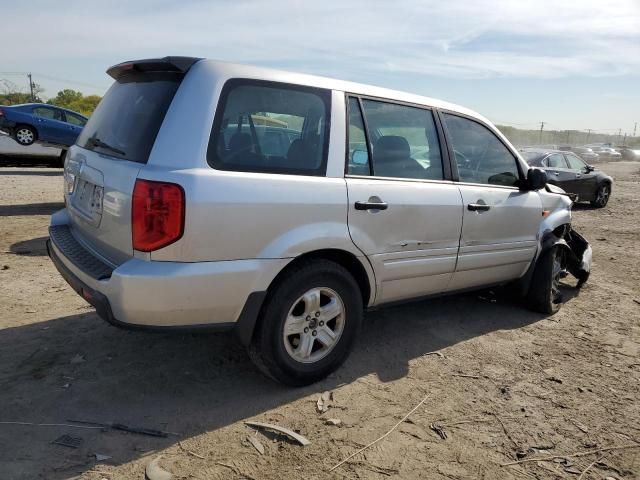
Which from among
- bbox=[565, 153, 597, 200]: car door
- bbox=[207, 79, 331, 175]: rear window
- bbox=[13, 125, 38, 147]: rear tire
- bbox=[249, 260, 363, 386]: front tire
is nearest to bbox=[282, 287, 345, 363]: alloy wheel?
bbox=[249, 260, 363, 386]: front tire

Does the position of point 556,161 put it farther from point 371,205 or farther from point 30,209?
point 30,209

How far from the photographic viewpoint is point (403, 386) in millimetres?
3408

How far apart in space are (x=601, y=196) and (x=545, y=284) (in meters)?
10.7

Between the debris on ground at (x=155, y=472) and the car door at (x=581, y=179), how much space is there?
1324cm

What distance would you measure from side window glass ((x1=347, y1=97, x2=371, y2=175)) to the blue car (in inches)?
510

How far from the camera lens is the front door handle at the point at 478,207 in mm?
3965

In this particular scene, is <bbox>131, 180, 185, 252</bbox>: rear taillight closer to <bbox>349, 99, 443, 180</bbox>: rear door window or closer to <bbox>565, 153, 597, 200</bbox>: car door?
<bbox>349, 99, 443, 180</bbox>: rear door window

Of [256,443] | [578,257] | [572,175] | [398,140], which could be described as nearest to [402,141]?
[398,140]

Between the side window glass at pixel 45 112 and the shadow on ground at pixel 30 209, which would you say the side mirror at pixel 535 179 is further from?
the side window glass at pixel 45 112

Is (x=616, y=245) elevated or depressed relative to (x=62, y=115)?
depressed

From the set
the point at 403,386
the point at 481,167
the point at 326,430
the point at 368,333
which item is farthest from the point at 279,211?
the point at 481,167

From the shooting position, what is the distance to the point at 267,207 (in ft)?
9.30

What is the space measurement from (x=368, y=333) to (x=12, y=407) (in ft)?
8.17

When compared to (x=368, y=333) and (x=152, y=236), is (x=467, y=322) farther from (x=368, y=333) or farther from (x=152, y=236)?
(x=152, y=236)
